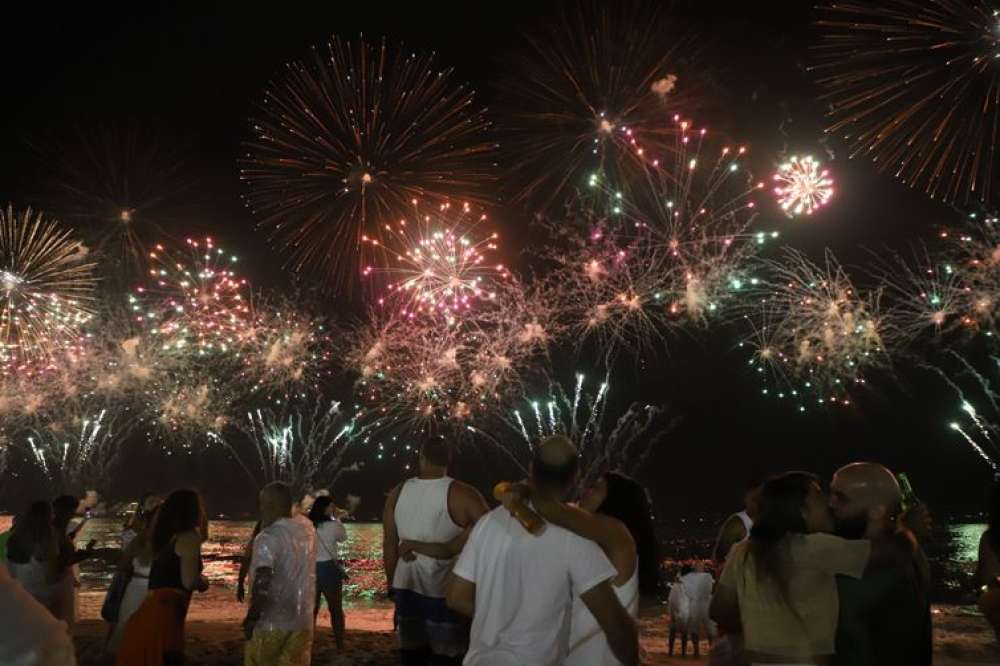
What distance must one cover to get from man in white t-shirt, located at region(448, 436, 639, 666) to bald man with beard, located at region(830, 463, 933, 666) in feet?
3.71

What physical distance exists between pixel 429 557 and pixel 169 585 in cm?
173

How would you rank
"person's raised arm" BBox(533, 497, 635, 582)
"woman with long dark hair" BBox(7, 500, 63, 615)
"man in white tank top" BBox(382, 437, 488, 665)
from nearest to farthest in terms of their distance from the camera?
"person's raised arm" BBox(533, 497, 635, 582), "man in white tank top" BBox(382, 437, 488, 665), "woman with long dark hair" BBox(7, 500, 63, 615)

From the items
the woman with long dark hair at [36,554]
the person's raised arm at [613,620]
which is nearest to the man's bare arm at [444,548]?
the person's raised arm at [613,620]

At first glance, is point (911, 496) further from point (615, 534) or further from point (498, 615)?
point (498, 615)

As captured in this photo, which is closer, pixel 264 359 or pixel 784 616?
pixel 784 616

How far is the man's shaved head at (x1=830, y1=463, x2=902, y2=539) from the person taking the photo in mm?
4770

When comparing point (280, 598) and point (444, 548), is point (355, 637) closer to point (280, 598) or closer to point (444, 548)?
point (280, 598)

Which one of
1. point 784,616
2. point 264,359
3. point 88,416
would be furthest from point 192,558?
point 88,416

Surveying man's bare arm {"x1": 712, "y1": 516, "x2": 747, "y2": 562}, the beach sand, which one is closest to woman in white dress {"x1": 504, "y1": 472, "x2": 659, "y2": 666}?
man's bare arm {"x1": 712, "y1": 516, "x2": 747, "y2": 562}

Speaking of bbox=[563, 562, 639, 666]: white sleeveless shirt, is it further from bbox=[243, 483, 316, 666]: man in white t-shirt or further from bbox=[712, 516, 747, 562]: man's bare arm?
bbox=[712, 516, 747, 562]: man's bare arm

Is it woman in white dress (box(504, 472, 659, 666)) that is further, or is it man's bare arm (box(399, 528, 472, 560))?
man's bare arm (box(399, 528, 472, 560))

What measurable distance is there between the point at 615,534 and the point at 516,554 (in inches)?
22.9

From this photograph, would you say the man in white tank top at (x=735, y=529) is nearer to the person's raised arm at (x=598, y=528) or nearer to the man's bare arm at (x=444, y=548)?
the man's bare arm at (x=444, y=548)

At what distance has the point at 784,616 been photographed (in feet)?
14.1
